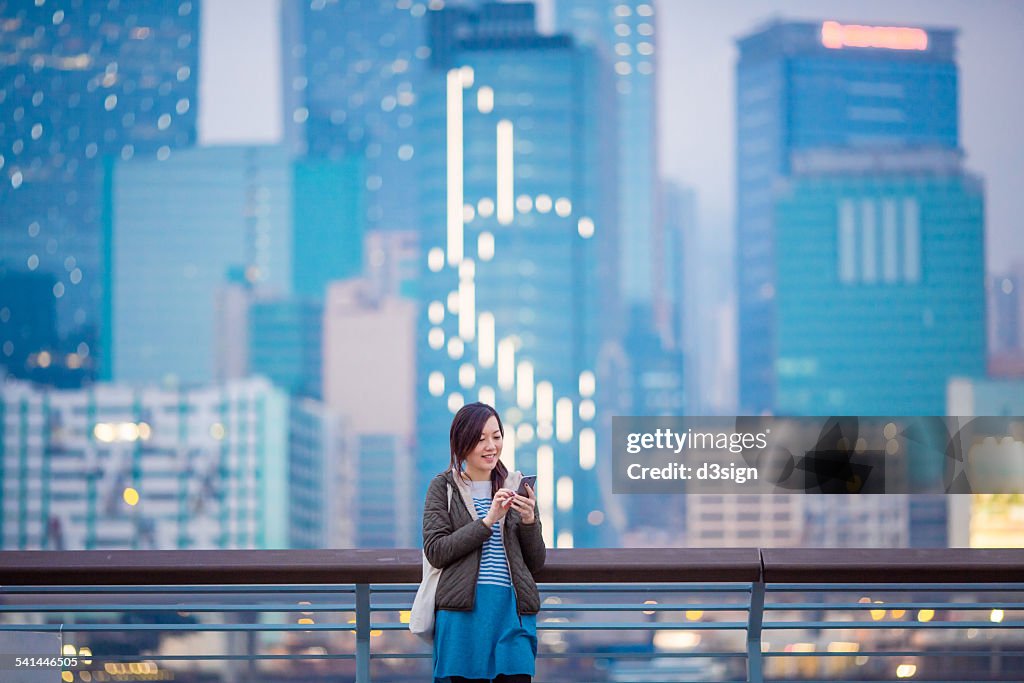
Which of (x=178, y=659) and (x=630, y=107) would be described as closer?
(x=178, y=659)

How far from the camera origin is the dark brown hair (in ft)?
12.3

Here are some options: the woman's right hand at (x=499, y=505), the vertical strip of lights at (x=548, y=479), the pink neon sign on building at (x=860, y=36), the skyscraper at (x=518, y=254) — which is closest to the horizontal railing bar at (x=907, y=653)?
the woman's right hand at (x=499, y=505)

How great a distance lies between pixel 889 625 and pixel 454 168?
135122 mm

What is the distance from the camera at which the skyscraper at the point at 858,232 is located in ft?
427

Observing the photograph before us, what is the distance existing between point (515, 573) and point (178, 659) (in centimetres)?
125

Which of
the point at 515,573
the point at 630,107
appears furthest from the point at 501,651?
the point at 630,107

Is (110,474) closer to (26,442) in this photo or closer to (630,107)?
(26,442)

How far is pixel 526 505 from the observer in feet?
11.9

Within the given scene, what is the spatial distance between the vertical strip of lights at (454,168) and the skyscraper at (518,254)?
0.48 ft

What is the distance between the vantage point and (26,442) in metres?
121

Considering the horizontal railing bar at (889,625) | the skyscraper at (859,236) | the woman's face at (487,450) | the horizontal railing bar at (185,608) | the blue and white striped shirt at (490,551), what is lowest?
the horizontal railing bar at (889,625)

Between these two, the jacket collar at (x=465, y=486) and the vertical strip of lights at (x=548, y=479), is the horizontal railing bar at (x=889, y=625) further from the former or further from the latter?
the vertical strip of lights at (x=548, y=479)

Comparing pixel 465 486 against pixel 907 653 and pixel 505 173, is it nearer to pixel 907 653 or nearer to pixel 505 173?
pixel 907 653

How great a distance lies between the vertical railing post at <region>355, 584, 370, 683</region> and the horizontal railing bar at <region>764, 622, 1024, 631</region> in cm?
126
